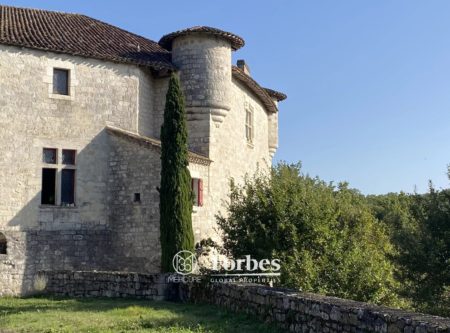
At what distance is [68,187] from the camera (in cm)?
1997

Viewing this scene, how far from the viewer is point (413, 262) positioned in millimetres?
14570

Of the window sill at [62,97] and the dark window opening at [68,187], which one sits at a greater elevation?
the window sill at [62,97]

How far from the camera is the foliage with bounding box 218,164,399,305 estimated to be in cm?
1550

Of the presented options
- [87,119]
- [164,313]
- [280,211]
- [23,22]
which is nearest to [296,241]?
[280,211]

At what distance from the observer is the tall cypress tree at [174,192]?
1678 cm

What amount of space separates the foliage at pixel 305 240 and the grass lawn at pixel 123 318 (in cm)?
301

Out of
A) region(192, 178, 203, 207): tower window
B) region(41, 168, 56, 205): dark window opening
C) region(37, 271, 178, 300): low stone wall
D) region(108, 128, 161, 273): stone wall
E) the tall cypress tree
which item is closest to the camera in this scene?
region(37, 271, 178, 300): low stone wall

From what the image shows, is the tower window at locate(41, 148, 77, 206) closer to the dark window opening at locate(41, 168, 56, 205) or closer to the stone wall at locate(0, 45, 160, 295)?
the dark window opening at locate(41, 168, 56, 205)

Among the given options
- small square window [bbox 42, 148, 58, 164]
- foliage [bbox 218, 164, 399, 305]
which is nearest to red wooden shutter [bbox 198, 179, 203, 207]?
foliage [bbox 218, 164, 399, 305]

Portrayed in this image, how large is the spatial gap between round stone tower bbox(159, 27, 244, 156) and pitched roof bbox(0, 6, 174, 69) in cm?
78

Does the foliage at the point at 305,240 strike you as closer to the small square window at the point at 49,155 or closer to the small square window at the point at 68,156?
the small square window at the point at 68,156

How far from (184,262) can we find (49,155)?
21.9 ft

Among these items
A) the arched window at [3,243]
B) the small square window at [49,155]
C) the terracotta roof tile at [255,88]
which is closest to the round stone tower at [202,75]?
the terracotta roof tile at [255,88]

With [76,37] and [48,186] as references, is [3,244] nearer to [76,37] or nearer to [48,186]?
[48,186]
